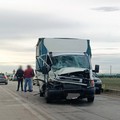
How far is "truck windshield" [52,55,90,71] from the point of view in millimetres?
19516

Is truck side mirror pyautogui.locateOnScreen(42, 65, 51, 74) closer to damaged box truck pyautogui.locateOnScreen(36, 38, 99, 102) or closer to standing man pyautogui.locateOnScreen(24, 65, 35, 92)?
damaged box truck pyautogui.locateOnScreen(36, 38, 99, 102)

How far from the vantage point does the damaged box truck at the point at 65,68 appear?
18.4 metres

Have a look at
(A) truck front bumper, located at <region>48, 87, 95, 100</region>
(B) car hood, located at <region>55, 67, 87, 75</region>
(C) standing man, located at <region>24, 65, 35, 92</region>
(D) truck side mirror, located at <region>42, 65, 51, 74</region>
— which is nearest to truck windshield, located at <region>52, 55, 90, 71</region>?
(D) truck side mirror, located at <region>42, 65, 51, 74</region>

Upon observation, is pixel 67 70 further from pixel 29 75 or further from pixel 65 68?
pixel 29 75

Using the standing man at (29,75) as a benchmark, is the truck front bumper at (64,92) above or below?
below

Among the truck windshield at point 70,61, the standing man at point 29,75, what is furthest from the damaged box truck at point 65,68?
the standing man at point 29,75

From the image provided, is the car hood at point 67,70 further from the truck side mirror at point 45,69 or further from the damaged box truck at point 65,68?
the truck side mirror at point 45,69

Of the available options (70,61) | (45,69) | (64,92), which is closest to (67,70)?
(64,92)

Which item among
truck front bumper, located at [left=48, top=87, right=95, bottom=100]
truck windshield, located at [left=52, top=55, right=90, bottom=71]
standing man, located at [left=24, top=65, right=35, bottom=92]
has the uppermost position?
truck windshield, located at [left=52, top=55, right=90, bottom=71]

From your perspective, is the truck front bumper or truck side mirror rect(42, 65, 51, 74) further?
truck side mirror rect(42, 65, 51, 74)

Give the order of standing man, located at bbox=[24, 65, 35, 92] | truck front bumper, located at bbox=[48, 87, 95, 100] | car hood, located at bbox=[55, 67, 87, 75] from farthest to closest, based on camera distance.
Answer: standing man, located at bbox=[24, 65, 35, 92]
car hood, located at bbox=[55, 67, 87, 75]
truck front bumper, located at bbox=[48, 87, 95, 100]

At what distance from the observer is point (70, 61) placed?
19750mm

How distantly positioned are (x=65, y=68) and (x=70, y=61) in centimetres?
80

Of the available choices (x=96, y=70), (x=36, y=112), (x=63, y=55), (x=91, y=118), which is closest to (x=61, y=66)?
(x=63, y=55)
